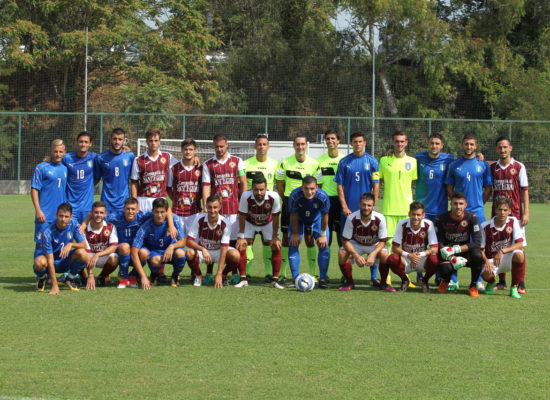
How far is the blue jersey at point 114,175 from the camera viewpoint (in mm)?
7383

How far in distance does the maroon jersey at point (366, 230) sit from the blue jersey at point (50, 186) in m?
3.02

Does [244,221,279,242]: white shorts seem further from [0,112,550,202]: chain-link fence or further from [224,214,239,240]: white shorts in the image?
[0,112,550,202]: chain-link fence

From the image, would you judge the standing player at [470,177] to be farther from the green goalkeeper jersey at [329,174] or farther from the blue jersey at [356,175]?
the green goalkeeper jersey at [329,174]

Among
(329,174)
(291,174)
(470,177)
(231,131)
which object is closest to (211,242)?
(291,174)

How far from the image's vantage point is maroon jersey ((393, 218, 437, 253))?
6.80 metres

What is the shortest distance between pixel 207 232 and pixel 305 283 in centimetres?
121

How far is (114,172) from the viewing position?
24.3ft

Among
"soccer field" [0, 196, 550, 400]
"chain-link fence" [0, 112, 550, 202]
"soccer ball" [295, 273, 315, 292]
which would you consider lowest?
"soccer field" [0, 196, 550, 400]

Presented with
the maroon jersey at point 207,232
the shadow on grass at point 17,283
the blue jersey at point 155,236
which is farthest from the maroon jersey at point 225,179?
the shadow on grass at point 17,283

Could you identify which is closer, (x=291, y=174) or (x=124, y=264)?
(x=124, y=264)

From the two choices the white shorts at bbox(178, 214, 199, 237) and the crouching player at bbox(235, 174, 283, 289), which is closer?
the crouching player at bbox(235, 174, 283, 289)

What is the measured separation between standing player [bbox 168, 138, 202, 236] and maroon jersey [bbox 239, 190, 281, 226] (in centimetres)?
59

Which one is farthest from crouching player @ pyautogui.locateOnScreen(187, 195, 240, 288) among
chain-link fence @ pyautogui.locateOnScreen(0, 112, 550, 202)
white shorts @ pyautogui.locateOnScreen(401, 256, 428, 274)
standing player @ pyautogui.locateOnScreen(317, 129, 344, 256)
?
chain-link fence @ pyautogui.locateOnScreen(0, 112, 550, 202)

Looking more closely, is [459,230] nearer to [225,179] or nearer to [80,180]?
[225,179]
